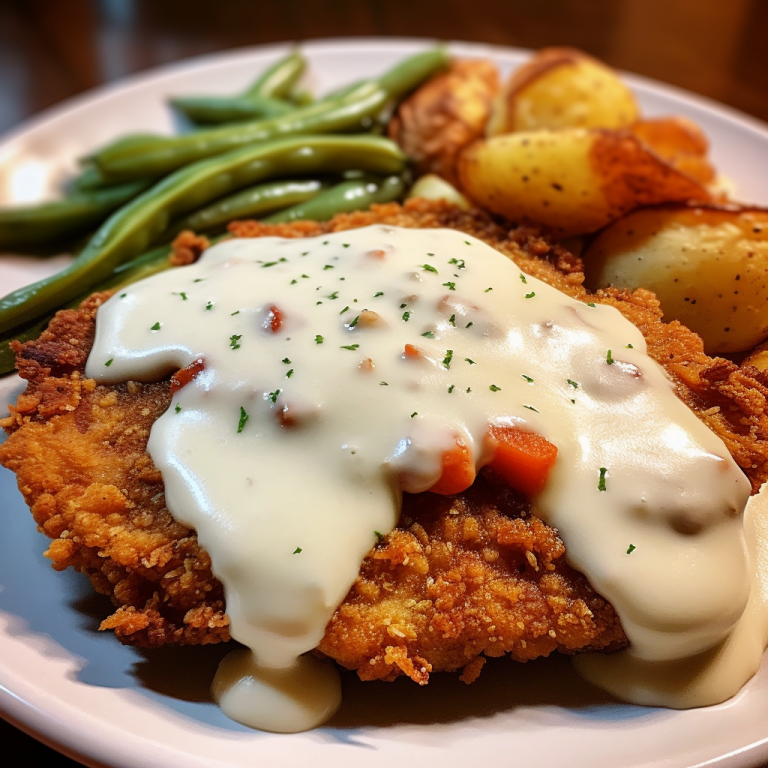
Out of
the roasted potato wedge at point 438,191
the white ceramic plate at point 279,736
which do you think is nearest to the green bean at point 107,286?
the white ceramic plate at point 279,736

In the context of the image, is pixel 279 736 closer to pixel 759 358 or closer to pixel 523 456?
pixel 523 456

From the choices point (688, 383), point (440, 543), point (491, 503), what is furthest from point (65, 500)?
point (688, 383)

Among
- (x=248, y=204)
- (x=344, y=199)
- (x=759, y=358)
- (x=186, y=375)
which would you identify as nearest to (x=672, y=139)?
(x=759, y=358)

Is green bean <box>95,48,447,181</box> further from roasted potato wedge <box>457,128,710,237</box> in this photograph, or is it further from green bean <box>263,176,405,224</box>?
roasted potato wedge <box>457,128,710,237</box>

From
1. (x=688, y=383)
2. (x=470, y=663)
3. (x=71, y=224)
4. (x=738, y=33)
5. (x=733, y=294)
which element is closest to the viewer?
(x=470, y=663)

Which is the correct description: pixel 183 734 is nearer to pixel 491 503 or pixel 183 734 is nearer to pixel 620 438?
pixel 491 503

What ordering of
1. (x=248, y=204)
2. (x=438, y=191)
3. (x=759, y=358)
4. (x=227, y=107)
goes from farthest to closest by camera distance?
(x=227, y=107), (x=248, y=204), (x=438, y=191), (x=759, y=358)

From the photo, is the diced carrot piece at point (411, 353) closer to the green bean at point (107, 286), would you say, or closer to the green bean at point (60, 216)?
the green bean at point (107, 286)
